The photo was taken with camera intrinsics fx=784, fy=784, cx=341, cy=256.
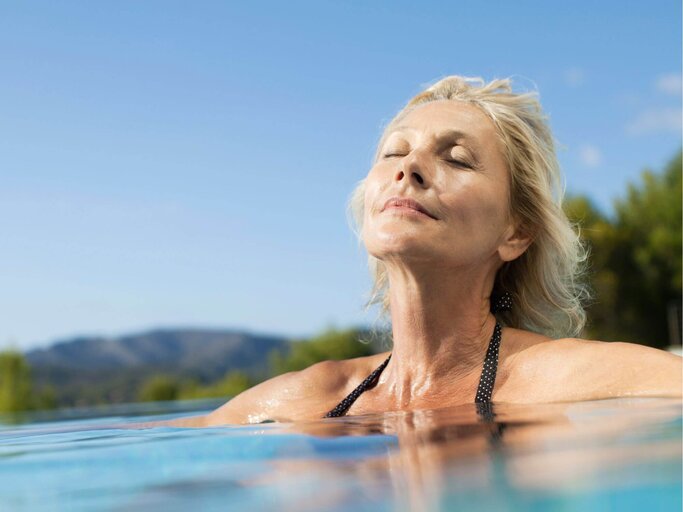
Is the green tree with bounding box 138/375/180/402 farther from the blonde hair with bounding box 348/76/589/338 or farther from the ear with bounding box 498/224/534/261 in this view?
the ear with bounding box 498/224/534/261

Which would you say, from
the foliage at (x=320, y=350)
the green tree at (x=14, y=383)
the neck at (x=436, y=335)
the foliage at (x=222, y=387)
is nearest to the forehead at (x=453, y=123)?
the neck at (x=436, y=335)

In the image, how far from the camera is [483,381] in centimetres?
250

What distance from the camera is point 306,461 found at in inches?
48.4

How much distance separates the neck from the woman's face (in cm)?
12

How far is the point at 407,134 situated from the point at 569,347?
2.92 feet

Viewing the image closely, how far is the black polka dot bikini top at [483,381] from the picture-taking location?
246 centimetres

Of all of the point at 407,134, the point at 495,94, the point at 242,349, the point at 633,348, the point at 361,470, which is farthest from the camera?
the point at 242,349

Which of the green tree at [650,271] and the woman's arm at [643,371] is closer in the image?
the woman's arm at [643,371]

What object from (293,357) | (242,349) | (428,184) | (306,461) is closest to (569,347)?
(428,184)

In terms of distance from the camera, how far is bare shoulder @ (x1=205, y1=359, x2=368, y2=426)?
284 centimetres

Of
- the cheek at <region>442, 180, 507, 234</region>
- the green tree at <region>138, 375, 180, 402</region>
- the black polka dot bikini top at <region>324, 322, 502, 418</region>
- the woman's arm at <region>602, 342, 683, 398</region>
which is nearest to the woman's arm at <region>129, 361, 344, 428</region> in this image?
the black polka dot bikini top at <region>324, 322, 502, 418</region>

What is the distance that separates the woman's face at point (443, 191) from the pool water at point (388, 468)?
2.47ft

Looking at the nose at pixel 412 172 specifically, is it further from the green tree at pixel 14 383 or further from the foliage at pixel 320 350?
the foliage at pixel 320 350

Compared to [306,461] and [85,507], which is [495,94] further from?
[85,507]
